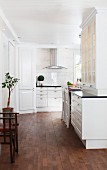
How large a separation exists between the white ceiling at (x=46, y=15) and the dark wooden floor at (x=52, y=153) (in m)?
2.43

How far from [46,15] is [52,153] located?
2636 mm

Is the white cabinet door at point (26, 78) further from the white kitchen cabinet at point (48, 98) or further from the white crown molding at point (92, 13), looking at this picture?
→ the white crown molding at point (92, 13)

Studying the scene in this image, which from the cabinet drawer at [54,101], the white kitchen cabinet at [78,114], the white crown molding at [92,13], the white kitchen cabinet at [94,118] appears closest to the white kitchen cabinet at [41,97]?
the cabinet drawer at [54,101]

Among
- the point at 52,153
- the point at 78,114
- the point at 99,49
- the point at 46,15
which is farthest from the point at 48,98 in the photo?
the point at 52,153

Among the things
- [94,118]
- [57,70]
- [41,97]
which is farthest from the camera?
[57,70]

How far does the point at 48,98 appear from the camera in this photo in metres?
8.83

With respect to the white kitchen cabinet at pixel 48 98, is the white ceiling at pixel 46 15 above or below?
above

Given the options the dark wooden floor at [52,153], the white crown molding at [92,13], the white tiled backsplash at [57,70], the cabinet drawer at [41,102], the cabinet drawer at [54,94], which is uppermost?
the white crown molding at [92,13]

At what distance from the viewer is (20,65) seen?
824 cm

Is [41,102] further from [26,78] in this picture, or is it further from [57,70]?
[57,70]

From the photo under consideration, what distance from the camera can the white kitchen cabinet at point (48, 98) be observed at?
28.8 feet

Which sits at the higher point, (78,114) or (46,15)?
(46,15)

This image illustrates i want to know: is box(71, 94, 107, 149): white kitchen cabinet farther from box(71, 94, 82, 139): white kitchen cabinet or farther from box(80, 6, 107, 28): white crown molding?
box(80, 6, 107, 28): white crown molding

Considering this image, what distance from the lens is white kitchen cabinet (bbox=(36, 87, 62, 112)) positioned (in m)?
8.77
